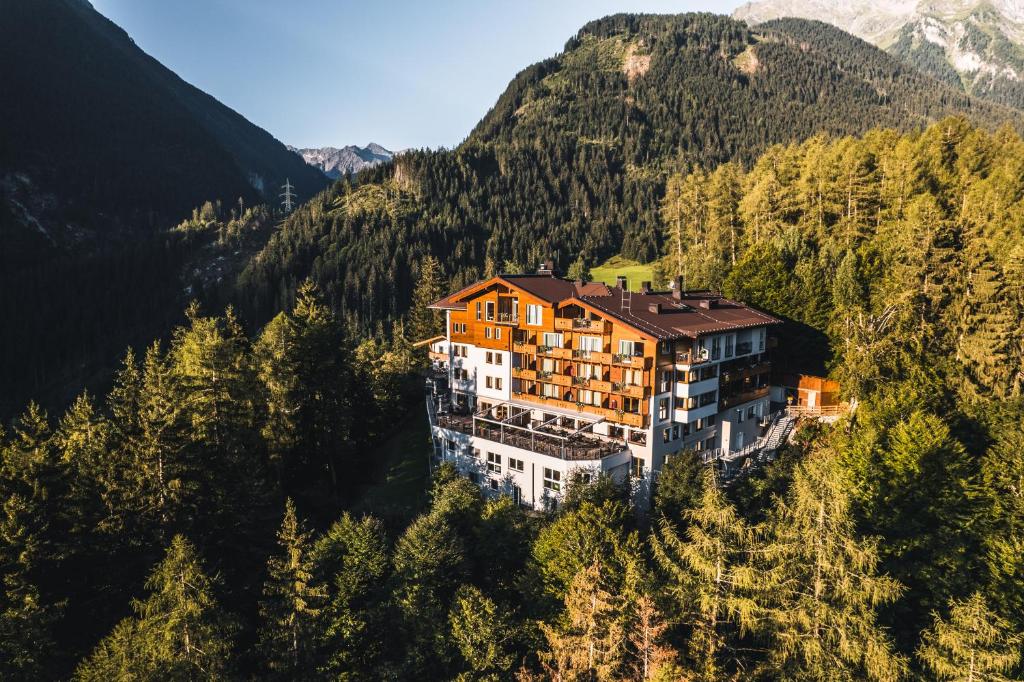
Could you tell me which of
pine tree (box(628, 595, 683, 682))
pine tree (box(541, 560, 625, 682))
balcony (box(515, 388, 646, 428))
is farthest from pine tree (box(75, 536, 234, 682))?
balcony (box(515, 388, 646, 428))

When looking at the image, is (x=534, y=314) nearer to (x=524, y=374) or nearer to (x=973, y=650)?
(x=524, y=374)

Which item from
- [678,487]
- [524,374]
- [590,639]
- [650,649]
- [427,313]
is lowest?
[650,649]

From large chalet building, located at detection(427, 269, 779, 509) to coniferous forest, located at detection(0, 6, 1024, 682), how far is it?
4.50m

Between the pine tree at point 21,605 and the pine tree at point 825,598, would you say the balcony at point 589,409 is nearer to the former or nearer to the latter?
the pine tree at point 825,598

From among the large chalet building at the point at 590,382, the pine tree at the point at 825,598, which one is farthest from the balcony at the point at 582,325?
the pine tree at the point at 825,598

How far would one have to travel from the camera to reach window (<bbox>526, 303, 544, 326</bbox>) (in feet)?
158

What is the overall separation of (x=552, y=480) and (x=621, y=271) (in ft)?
329

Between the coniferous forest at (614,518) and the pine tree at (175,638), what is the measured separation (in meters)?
0.12

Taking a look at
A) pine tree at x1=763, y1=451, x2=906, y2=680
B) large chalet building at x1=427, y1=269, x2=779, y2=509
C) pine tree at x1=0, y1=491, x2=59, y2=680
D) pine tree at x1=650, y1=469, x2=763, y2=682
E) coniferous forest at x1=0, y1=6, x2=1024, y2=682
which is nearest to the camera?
pine tree at x1=763, y1=451, x2=906, y2=680

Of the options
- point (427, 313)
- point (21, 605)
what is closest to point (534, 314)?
point (427, 313)

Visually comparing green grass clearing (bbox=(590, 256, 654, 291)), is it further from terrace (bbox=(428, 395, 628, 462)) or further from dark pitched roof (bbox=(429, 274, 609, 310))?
terrace (bbox=(428, 395, 628, 462))

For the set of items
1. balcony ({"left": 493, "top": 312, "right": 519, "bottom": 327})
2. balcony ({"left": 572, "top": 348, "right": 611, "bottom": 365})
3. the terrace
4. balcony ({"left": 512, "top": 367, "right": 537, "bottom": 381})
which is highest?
balcony ({"left": 493, "top": 312, "right": 519, "bottom": 327})

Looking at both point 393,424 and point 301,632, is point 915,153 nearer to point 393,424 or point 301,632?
point 393,424

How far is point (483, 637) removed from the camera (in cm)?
2773
